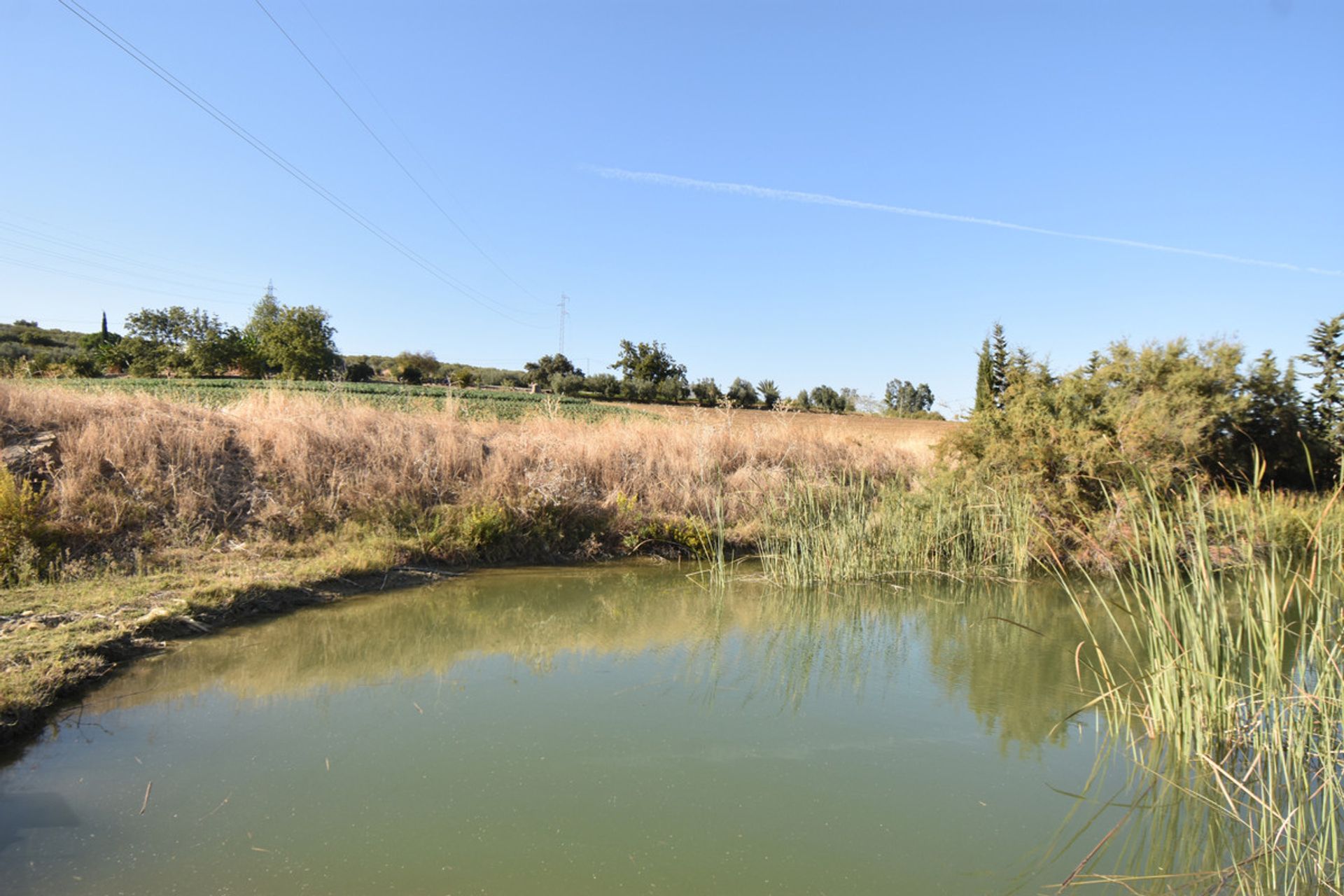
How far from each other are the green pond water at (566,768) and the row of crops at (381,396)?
802 centimetres

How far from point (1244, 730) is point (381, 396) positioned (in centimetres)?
1913

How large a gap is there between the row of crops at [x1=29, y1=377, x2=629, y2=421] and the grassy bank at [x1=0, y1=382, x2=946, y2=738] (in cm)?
35

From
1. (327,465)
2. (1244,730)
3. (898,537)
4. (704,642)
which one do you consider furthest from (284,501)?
(1244,730)

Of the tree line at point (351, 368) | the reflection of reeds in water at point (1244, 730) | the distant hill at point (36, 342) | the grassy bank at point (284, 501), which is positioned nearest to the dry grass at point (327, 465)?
the grassy bank at point (284, 501)

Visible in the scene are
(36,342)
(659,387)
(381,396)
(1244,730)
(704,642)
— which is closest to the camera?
(1244,730)

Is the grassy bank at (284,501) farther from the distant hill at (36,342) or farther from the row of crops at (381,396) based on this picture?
the distant hill at (36,342)

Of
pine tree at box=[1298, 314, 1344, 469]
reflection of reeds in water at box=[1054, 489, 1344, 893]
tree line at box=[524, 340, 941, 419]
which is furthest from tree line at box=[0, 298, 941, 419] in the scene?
reflection of reeds in water at box=[1054, 489, 1344, 893]

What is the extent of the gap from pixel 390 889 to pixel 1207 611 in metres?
4.92

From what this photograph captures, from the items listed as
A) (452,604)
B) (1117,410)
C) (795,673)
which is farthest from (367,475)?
(1117,410)

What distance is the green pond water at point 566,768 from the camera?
12.2ft

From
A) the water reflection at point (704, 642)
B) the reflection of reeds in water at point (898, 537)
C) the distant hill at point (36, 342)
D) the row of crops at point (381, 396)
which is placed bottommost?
the water reflection at point (704, 642)

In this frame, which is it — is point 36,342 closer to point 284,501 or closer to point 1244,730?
point 284,501

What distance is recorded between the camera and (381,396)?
1975cm

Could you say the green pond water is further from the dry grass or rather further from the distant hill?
the distant hill
